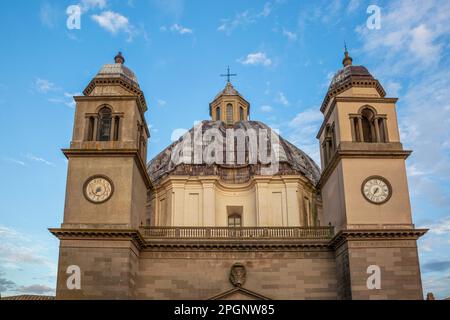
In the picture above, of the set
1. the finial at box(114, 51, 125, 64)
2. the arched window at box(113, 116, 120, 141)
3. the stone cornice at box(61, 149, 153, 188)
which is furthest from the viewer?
the finial at box(114, 51, 125, 64)

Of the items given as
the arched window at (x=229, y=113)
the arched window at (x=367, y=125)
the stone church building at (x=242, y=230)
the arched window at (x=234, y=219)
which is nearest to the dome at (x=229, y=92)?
the arched window at (x=229, y=113)

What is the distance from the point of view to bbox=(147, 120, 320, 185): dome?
39.3 metres

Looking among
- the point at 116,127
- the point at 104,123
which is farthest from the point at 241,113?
the point at 116,127

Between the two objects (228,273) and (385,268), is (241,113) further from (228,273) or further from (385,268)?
(385,268)

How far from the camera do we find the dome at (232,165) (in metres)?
39.3

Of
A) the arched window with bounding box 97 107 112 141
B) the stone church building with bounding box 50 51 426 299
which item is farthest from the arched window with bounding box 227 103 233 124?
the arched window with bounding box 97 107 112 141

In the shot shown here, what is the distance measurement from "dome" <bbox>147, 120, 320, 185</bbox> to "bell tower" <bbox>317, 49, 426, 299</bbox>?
34.5 ft

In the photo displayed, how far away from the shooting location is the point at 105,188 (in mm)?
25344

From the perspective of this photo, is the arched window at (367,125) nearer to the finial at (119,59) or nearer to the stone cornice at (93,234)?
the stone cornice at (93,234)

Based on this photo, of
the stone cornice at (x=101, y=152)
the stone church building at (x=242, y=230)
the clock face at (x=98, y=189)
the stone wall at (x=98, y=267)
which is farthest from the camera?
the stone cornice at (x=101, y=152)

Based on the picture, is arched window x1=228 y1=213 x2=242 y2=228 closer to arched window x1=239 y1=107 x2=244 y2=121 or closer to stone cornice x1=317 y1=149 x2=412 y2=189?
arched window x1=239 y1=107 x2=244 y2=121

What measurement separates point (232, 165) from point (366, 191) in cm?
1572
